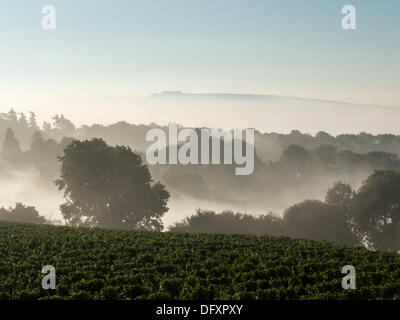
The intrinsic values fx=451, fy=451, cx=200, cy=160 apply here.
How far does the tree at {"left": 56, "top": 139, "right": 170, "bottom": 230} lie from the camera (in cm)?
6488

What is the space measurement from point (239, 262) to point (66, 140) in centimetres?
13718

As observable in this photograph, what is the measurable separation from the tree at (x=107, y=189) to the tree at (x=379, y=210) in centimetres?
3167

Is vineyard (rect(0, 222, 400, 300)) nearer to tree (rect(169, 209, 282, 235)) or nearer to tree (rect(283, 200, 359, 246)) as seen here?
tree (rect(169, 209, 282, 235))

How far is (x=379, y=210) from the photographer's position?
2749 inches

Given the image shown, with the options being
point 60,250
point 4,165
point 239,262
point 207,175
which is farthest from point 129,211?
point 4,165

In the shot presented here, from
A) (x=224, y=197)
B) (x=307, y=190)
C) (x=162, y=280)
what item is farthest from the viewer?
(x=307, y=190)

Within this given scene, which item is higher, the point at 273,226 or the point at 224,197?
the point at 224,197

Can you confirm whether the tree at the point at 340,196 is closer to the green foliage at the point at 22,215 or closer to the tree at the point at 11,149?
the green foliage at the point at 22,215

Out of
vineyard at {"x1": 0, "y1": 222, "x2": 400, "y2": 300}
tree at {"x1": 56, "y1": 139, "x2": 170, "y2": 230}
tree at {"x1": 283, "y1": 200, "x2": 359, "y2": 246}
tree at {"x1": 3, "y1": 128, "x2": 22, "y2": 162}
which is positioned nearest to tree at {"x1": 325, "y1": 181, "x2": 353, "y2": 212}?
tree at {"x1": 283, "y1": 200, "x2": 359, "y2": 246}

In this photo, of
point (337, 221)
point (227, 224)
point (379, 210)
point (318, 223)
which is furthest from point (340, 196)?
point (227, 224)

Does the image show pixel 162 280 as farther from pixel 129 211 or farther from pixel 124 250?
pixel 129 211

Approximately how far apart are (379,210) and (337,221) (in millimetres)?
6582

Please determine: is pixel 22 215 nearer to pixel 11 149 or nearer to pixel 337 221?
pixel 337 221
